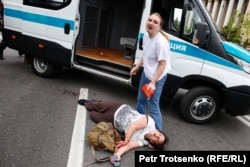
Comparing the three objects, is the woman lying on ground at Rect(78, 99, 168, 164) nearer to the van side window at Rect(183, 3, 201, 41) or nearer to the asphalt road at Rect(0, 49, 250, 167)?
the asphalt road at Rect(0, 49, 250, 167)

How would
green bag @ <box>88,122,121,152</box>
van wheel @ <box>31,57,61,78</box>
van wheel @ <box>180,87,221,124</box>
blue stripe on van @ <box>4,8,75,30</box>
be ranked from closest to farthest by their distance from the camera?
green bag @ <box>88,122,121,152</box>, van wheel @ <box>180,87,221,124</box>, blue stripe on van @ <box>4,8,75,30</box>, van wheel @ <box>31,57,61,78</box>

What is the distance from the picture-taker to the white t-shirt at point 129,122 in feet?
13.0

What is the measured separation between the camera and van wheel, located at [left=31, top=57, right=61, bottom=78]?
6.51 metres

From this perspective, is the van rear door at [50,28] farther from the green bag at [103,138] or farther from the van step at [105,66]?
the green bag at [103,138]

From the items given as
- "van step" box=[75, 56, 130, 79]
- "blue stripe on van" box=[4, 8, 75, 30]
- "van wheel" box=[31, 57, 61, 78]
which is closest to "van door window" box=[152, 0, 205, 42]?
"van step" box=[75, 56, 130, 79]

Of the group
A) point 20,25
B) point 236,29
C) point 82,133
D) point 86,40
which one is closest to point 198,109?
point 82,133

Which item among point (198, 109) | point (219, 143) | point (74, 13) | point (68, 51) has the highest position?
point (74, 13)

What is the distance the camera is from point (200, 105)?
199 inches

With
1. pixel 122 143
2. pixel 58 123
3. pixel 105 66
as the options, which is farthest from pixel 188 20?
pixel 58 123

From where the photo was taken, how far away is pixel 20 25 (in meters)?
6.47

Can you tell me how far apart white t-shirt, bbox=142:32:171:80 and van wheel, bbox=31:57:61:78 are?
292cm

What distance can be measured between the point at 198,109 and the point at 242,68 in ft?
3.25

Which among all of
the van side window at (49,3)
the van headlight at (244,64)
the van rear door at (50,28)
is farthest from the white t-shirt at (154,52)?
the van side window at (49,3)

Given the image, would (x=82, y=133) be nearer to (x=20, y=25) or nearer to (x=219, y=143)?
(x=219, y=143)
